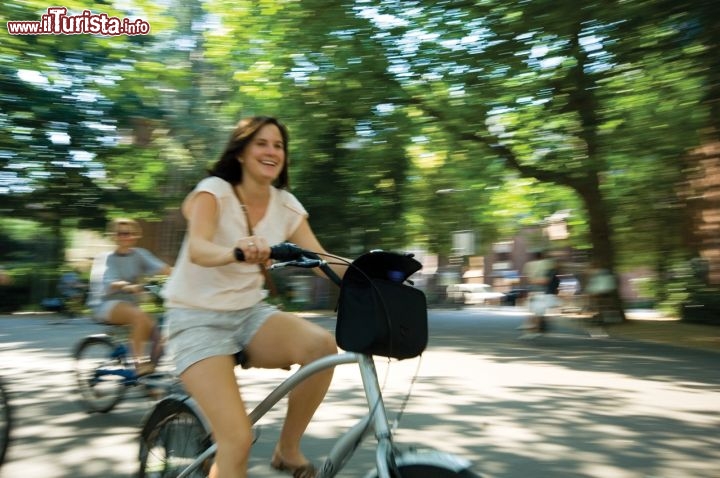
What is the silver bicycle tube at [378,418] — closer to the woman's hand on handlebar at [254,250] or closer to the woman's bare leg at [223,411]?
the woman's hand on handlebar at [254,250]

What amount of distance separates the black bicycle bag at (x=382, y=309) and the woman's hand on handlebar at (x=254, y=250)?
0.27 meters

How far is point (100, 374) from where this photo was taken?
271 inches

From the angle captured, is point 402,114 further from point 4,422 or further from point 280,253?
point 280,253

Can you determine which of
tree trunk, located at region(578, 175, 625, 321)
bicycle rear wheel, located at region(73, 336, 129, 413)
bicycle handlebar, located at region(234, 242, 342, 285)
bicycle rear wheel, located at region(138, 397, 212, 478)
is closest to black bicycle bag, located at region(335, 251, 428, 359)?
bicycle handlebar, located at region(234, 242, 342, 285)

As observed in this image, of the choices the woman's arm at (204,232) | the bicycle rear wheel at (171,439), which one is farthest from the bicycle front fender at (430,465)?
the bicycle rear wheel at (171,439)

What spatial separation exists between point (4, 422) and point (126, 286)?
2.03 m

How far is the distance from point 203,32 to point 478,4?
15.1m

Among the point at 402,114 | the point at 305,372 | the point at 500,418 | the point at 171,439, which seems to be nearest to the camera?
the point at 305,372

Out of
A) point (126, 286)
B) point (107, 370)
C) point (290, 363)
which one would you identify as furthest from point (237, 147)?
point (107, 370)

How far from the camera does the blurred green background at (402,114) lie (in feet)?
21.7

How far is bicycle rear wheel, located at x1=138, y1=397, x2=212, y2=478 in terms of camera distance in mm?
3203

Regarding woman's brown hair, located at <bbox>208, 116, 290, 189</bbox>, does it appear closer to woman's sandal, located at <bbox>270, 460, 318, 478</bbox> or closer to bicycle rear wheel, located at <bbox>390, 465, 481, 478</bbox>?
woman's sandal, located at <bbox>270, 460, 318, 478</bbox>

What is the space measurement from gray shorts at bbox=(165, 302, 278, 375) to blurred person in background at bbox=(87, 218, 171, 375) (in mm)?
3576

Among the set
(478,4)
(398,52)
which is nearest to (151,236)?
(398,52)
